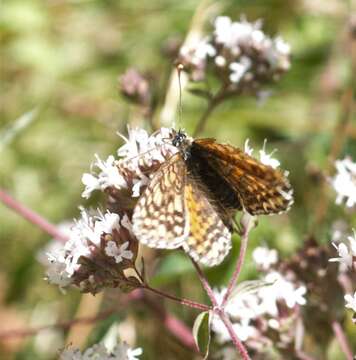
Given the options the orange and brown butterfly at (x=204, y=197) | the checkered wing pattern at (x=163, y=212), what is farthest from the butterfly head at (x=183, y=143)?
Result: the checkered wing pattern at (x=163, y=212)

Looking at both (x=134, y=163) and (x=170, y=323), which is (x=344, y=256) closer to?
(x=134, y=163)

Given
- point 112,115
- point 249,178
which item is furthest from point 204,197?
point 112,115

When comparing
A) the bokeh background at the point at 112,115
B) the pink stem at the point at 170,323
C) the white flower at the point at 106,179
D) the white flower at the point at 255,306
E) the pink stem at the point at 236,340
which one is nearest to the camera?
the pink stem at the point at 236,340

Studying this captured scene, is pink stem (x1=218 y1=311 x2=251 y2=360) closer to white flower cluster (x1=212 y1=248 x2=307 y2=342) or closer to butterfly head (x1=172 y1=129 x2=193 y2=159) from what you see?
white flower cluster (x1=212 y1=248 x2=307 y2=342)

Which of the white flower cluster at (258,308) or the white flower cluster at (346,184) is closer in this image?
the white flower cluster at (258,308)

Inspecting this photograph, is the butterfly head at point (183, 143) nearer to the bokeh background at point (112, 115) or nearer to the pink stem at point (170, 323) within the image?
the pink stem at point (170, 323)

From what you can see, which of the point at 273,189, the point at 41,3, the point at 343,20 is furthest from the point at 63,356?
the point at 41,3

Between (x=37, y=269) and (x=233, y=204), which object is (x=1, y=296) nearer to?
(x=37, y=269)

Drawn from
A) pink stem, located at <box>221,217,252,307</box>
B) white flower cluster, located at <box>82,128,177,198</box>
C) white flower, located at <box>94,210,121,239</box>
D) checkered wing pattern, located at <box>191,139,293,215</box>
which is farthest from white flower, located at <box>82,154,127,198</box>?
pink stem, located at <box>221,217,252,307</box>
